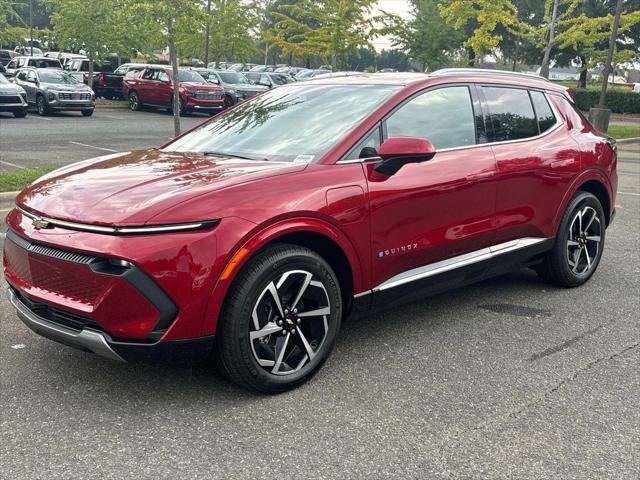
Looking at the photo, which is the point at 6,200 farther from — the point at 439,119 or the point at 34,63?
the point at 34,63

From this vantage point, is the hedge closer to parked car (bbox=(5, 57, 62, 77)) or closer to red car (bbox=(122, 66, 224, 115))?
red car (bbox=(122, 66, 224, 115))

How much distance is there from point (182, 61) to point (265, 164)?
5237 centimetres

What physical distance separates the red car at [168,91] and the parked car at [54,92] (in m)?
3.22

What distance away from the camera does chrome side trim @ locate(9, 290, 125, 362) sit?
10.5 ft

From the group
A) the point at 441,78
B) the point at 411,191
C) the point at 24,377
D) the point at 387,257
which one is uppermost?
the point at 441,78

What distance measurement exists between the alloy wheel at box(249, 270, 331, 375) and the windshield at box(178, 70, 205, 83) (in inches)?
888

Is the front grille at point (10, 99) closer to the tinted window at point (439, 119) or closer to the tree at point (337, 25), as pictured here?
the tree at point (337, 25)

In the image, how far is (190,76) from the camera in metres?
25.3

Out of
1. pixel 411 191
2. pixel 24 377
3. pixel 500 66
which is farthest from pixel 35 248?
pixel 500 66

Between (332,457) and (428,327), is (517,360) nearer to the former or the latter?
(428,327)

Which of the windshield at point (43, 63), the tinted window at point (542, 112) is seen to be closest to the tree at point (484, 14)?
the windshield at point (43, 63)

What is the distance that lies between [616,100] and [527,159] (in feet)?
105

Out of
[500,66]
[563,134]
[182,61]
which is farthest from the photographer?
[500,66]

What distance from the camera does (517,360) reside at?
413 cm
